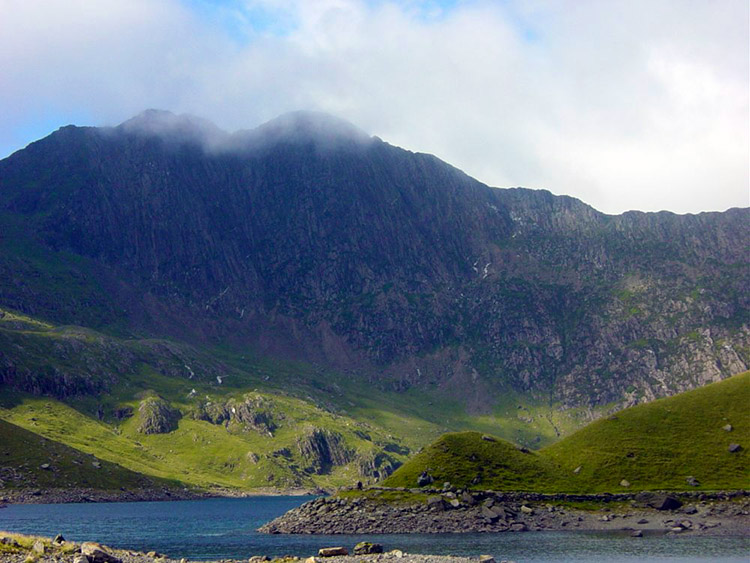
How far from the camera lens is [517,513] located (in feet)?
560

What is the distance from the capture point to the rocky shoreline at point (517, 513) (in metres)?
162

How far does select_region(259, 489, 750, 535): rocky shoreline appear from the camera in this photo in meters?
162

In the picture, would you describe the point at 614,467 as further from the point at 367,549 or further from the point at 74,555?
the point at 74,555

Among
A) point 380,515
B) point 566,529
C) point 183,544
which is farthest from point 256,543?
point 566,529

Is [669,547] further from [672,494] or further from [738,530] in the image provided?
[672,494]

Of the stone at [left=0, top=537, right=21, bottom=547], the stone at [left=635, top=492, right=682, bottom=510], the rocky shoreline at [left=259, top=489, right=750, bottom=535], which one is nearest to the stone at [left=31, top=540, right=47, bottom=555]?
the stone at [left=0, top=537, right=21, bottom=547]

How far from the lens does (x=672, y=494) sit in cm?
17112

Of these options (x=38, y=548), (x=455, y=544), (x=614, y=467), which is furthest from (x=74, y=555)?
(x=614, y=467)

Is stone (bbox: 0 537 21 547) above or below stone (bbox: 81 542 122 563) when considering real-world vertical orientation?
above

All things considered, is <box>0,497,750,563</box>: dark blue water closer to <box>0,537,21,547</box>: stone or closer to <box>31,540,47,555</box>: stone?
<box>0,537,21,547</box>: stone

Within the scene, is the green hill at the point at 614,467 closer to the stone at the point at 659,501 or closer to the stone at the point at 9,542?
the stone at the point at 659,501

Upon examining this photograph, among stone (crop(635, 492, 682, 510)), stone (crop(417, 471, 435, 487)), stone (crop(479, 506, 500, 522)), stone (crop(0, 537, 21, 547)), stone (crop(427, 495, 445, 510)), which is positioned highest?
stone (crop(0, 537, 21, 547))

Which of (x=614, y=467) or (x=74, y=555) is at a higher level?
(x=74, y=555)

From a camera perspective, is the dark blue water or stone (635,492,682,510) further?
stone (635,492,682,510)
